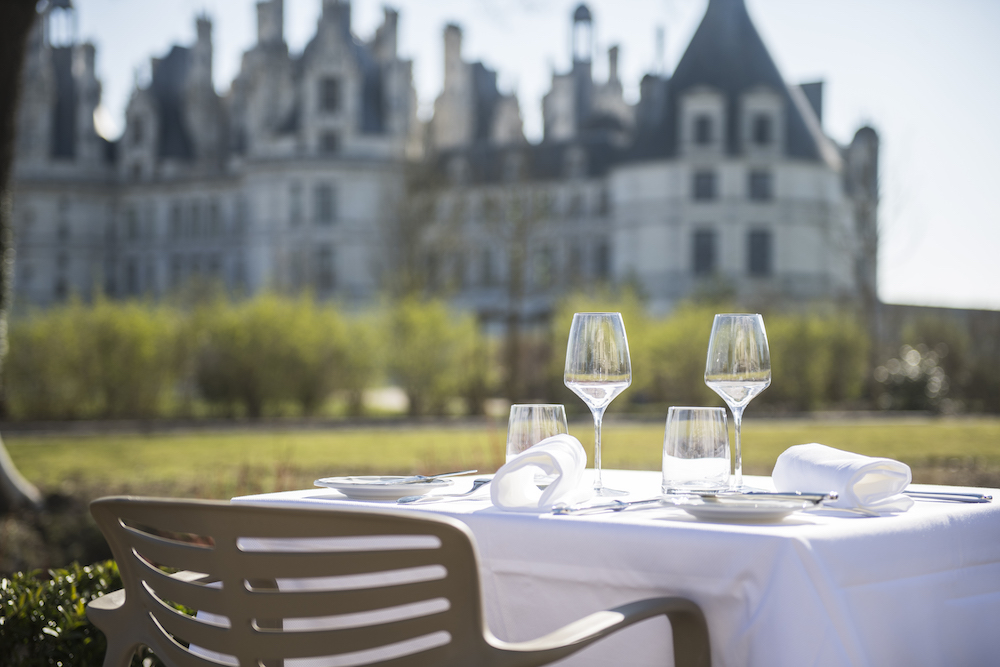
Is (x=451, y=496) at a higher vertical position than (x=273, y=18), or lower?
lower

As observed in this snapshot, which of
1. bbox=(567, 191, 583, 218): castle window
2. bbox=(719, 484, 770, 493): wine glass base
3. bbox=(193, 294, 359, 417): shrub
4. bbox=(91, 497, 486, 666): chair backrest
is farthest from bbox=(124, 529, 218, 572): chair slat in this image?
bbox=(567, 191, 583, 218): castle window

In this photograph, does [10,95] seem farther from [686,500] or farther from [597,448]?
[686,500]

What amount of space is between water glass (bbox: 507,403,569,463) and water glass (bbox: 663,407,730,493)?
32 cm

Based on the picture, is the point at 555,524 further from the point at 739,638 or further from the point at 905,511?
the point at 905,511

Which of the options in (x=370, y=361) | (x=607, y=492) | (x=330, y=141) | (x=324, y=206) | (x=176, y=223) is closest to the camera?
(x=607, y=492)

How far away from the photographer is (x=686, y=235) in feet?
129

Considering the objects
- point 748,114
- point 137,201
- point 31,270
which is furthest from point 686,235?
point 31,270

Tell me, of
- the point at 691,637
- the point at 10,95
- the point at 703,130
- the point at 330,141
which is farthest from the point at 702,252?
the point at 691,637

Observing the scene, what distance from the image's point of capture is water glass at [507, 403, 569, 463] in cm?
251

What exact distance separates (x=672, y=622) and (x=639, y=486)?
0.83 meters

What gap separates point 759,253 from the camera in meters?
39.5

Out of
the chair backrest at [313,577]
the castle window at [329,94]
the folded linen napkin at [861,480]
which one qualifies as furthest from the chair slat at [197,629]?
the castle window at [329,94]

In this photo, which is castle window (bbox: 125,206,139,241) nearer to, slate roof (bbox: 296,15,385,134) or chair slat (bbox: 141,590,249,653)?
slate roof (bbox: 296,15,385,134)

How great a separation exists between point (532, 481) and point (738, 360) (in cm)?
59
